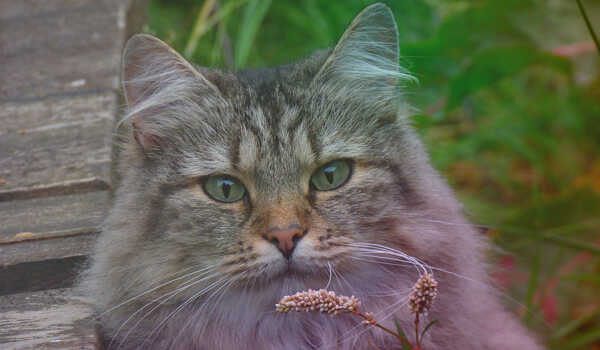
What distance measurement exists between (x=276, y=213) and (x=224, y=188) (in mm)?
212

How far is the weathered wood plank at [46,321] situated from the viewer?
154 cm

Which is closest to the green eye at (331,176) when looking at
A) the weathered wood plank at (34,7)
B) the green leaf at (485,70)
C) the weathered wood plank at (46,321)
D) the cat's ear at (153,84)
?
the cat's ear at (153,84)

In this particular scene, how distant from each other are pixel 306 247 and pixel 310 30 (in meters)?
2.89

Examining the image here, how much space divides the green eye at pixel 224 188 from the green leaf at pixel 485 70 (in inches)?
51.7

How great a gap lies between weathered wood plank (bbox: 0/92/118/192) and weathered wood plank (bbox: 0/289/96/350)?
0.45m

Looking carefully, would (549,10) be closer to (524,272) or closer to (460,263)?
(524,272)

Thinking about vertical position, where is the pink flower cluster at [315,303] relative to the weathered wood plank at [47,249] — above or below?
below

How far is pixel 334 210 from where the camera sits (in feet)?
5.25

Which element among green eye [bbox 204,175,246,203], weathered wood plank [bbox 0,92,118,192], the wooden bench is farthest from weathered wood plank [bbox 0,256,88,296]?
green eye [bbox 204,175,246,203]

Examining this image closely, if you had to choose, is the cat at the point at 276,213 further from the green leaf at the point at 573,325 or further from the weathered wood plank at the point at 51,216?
the green leaf at the point at 573,325

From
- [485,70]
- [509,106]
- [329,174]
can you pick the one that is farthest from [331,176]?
[509,106]

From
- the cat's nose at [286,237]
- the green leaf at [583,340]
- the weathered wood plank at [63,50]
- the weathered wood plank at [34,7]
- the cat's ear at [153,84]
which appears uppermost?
the weathered wood plank at [34,7]

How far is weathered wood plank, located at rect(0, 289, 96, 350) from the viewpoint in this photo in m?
1.54

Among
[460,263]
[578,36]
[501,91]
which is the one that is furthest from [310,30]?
[460,263]
